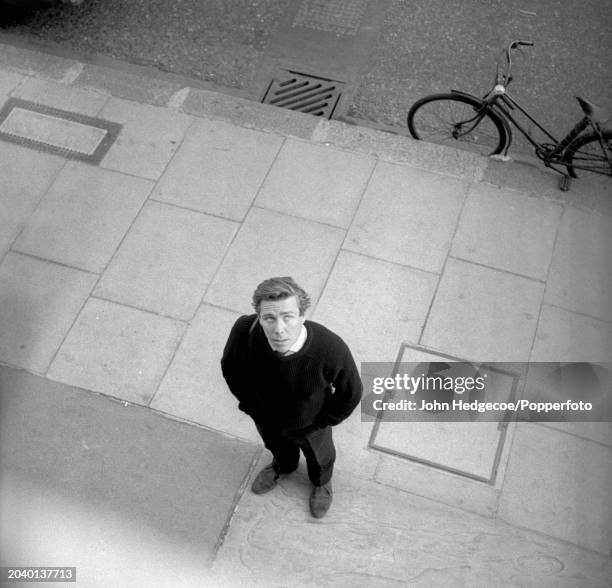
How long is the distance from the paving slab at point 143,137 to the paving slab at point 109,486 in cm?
197

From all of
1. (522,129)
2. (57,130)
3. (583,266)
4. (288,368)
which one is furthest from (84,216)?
(583,266)

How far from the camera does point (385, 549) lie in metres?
3.66

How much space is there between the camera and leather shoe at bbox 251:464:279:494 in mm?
3816

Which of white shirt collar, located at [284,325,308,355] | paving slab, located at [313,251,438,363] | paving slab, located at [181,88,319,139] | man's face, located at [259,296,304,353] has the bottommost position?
paving slab, located at [313,251,438,363]

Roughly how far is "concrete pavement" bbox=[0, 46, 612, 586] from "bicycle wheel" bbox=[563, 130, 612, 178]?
0.67ft

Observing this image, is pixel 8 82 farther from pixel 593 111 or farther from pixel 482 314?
pixel 593 111

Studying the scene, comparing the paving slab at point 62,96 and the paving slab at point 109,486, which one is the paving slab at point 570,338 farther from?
the paving slab at point 62,96

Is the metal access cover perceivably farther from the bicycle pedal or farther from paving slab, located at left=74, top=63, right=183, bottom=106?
the bicycle pedal

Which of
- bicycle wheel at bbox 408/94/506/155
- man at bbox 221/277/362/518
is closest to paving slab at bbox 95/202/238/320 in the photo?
man at bbox 221/277/362/518

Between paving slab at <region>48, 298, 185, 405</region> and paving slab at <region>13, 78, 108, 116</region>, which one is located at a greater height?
paving slab at <region>13, 78, 108, 116</region>

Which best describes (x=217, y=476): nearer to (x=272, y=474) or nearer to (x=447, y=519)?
(x=272, y=474)

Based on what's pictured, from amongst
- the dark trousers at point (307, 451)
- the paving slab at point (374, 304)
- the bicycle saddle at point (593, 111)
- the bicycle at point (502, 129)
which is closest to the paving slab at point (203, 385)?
the dark trousers at point (307, 451)

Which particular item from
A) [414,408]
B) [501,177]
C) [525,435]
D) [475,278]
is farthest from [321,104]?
[525,435]

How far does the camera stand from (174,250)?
15.8 ft
